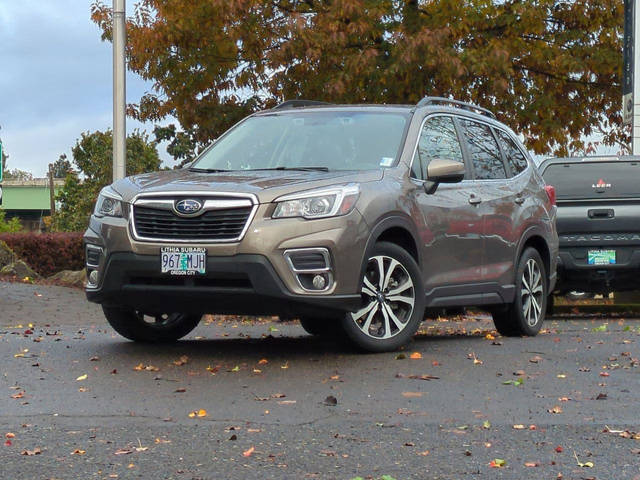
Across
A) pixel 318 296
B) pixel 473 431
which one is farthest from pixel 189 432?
pixel 318 296

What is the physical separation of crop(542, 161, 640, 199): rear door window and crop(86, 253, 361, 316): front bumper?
7605 millimetres

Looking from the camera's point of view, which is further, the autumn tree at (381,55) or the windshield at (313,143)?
the autumn tree at (381,55)

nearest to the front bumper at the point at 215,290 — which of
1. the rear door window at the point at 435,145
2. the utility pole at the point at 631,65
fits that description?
the rear door window at the point at 435,145

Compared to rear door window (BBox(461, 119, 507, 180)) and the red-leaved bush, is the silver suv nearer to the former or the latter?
rear door window (BBox(461, 119, 507, 180))

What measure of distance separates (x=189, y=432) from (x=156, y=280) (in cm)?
235

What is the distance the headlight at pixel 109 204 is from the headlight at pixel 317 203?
1.22 meters

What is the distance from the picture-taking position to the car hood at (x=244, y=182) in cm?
813

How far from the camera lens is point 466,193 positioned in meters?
9.86

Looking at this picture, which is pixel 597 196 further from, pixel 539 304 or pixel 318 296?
pixel 318 296

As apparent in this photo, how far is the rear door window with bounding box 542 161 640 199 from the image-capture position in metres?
15.2

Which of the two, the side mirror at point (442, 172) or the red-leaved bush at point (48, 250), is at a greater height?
the side mirror at point (442, 172)

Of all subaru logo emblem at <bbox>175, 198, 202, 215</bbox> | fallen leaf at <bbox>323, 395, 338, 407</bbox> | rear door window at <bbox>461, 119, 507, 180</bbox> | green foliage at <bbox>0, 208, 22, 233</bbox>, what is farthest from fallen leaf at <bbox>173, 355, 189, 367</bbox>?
green foliage at <bbox>0, 208, 22, 233</bbox>

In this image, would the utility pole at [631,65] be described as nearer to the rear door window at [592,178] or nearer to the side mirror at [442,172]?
the rear door window at [592,178]

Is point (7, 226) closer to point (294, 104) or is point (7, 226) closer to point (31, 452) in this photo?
point (294, 104)
